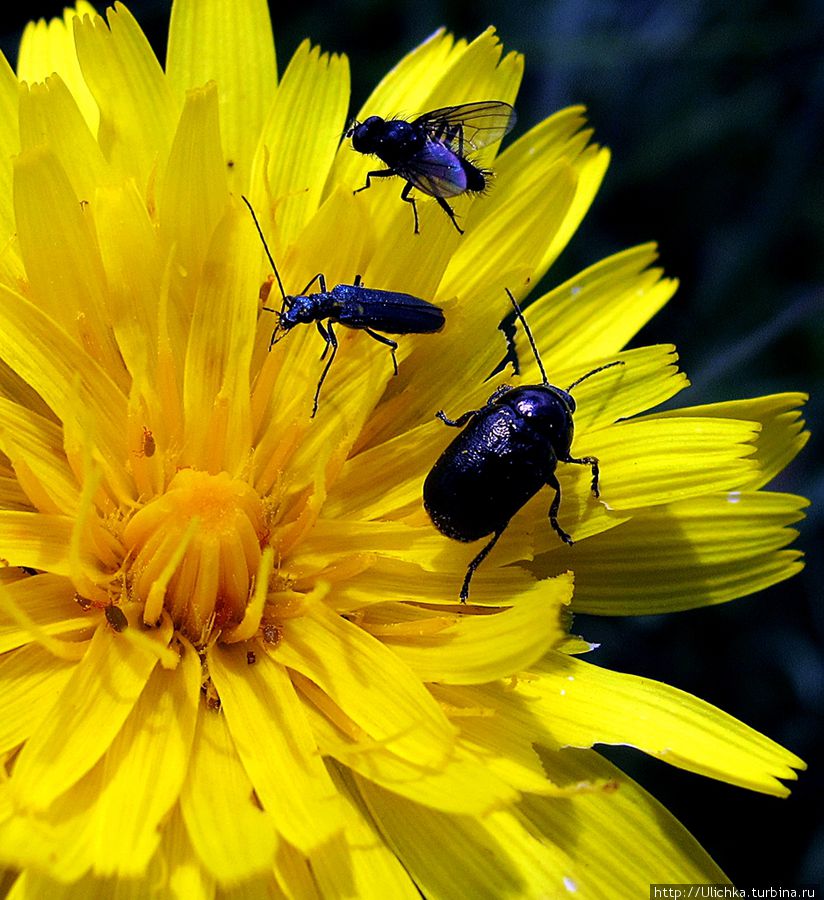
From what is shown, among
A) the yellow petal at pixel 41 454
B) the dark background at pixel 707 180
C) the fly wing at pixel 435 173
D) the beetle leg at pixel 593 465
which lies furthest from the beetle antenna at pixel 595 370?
the dark background at pixel 707 180

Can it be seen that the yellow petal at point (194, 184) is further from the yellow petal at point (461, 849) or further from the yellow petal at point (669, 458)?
the yellow petal at point (461, 849)

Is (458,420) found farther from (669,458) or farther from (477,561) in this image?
(669,458)

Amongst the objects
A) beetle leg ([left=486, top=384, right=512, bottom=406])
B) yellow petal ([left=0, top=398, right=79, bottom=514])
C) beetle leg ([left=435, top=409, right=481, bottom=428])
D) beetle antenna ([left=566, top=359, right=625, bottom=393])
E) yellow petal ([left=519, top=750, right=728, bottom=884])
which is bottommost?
yellow petal ([left=519, top=750, right=728, bottom=884])

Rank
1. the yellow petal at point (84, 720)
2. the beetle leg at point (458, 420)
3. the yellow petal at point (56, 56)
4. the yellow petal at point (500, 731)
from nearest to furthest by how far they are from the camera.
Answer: the yellow petal at point (84, 720), the yellow petal at point (500, 731), the beetle leg at point (458, 420), the yellow petal at point (56, 56)

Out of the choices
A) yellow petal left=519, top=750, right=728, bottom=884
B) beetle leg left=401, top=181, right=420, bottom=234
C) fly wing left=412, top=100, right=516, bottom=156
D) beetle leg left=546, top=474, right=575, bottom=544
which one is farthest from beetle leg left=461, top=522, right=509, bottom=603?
fly wing left=412, top=100, right=516, bottom=156

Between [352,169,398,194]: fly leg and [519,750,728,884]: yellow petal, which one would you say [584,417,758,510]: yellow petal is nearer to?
[519,750,728,884]: yellow petal

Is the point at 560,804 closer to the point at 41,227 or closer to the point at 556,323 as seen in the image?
the point at 556,323

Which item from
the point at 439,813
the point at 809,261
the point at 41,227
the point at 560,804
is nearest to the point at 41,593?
the point at 41,227
